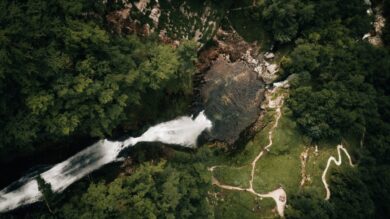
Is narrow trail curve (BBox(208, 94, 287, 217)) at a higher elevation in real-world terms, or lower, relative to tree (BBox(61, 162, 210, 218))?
lower

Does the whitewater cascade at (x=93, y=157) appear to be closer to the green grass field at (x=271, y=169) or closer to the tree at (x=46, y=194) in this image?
the tree at (x=46, y=194)

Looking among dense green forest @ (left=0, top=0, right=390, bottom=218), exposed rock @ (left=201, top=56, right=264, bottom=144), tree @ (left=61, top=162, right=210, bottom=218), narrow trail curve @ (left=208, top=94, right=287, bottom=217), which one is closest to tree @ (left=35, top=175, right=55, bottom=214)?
dense green forest @ (left=0, top=0, right=390, bottom=218)

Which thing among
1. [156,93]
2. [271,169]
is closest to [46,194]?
[156,93]

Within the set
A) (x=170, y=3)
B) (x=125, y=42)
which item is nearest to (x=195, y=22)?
(x=170, y=3)

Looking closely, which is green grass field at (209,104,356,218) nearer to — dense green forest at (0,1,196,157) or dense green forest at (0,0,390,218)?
dense green forest at (0,0,390,218)

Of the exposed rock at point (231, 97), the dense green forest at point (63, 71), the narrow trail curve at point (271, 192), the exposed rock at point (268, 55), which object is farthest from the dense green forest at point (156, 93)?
the exposed rock at point (231, 97)

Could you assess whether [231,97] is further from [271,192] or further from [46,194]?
[46,194]

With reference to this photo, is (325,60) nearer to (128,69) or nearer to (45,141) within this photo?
(128,69)
